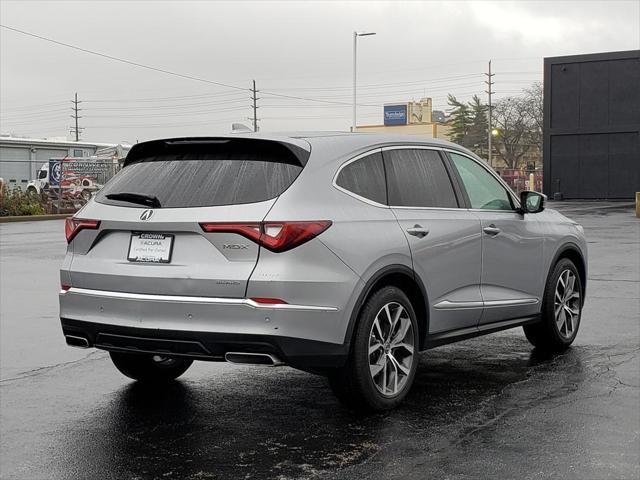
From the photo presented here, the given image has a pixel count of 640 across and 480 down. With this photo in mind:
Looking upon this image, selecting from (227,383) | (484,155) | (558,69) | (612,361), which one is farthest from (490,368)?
(484,155)

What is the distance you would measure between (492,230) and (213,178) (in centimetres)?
237

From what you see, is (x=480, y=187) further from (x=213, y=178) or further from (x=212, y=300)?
(x=212, y=300)

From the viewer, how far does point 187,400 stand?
639cm

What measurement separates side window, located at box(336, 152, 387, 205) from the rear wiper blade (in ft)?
3.62

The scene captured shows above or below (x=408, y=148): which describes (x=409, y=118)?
above

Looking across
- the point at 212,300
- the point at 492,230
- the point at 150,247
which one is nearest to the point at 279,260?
the point at 212,300

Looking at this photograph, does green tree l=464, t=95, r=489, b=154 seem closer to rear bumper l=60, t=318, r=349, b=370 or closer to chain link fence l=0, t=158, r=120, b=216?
chain link fence l=0, t=158, r=120, b=216

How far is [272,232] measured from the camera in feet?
17.6

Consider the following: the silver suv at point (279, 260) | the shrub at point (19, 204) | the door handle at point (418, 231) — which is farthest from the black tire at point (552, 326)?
the shrub at point (19, 204)

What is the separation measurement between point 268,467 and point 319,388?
73.6 inches

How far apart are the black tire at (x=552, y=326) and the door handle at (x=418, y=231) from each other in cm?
192

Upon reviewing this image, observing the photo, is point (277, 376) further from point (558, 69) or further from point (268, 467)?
point (558, 69)

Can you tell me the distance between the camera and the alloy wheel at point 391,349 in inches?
234

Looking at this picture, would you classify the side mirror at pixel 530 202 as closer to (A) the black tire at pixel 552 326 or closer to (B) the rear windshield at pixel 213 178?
(A) the black tire at pixel 552 326
